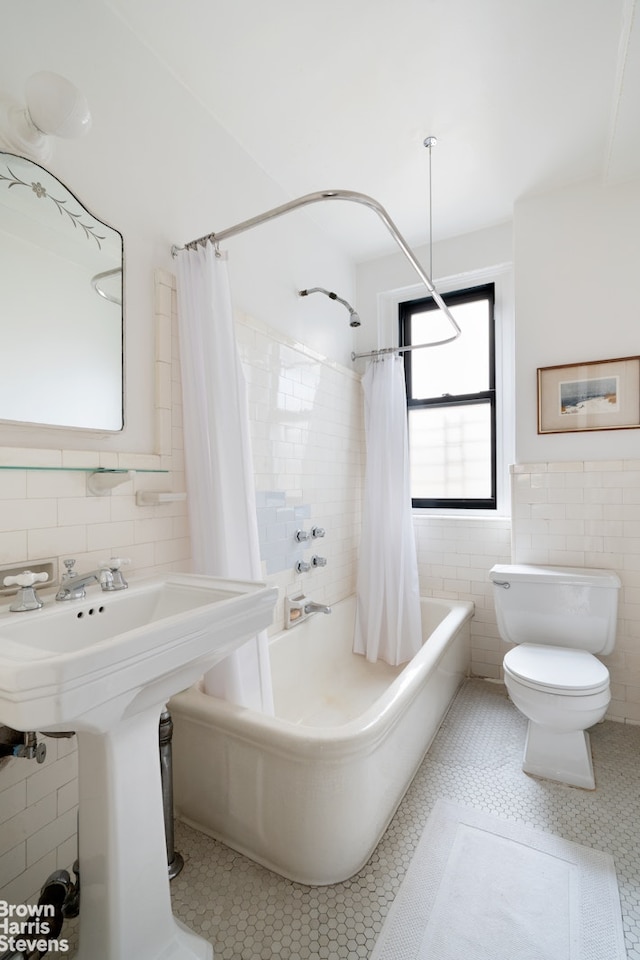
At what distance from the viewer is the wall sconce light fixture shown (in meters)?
1.07

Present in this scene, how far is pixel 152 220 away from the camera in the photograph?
5.09 ft

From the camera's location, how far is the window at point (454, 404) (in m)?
2.76

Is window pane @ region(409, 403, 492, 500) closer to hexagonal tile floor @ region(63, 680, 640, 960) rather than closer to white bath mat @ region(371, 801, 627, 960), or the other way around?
hexagonal tile floor @ region(63, 680, 640, 960)

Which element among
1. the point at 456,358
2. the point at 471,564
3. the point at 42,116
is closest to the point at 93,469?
the point at 42,116

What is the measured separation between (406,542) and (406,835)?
1397 mm

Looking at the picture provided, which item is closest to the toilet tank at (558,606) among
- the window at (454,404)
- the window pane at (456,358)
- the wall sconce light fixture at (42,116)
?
the window at (454,404)

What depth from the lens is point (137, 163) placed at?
1.50m

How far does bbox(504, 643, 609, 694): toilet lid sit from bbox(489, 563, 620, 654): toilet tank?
83mm

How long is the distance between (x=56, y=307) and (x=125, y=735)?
3.65 ft

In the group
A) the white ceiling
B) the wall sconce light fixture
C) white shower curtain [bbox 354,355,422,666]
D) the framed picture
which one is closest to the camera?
the wall sconce light fixture

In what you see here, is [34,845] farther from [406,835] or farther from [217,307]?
[217,307]

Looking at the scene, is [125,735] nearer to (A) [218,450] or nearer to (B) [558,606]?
(A) [218,450]

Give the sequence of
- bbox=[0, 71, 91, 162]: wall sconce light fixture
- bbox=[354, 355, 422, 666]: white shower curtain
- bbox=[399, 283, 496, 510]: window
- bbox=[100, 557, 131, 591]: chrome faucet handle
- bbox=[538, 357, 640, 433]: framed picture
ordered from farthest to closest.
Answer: bbox=[399, 283, 496, 510]: window → bbox=[354, 355, 422, 666]: white shower curtain → bbox=[538, 357, 640, 433]: framed picture → bbox=[100, 557, 131, 591]: chrome faucet handle → bbox=[0, 71, 91, 162]: wall sconce light fixture

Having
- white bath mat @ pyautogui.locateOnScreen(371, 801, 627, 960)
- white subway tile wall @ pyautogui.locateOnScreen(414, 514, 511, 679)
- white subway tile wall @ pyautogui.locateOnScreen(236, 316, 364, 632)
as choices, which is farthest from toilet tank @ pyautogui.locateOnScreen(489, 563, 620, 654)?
white subway tile wall @ pyautogui.locateOnScreen(236, 316, 364, 632)
